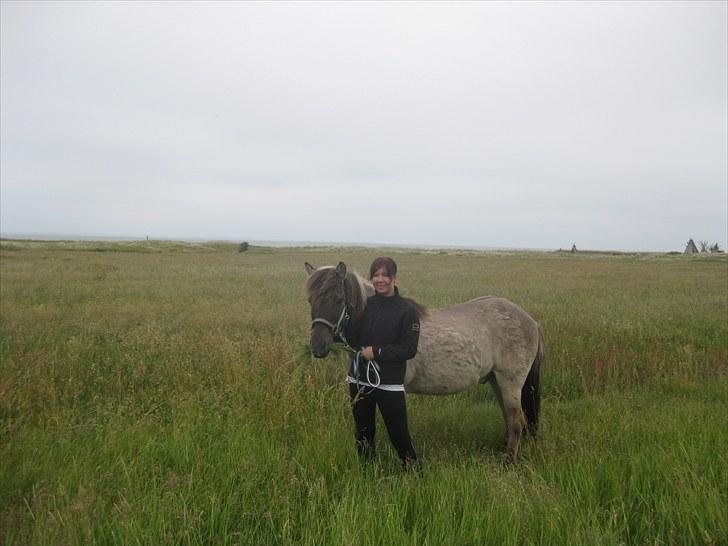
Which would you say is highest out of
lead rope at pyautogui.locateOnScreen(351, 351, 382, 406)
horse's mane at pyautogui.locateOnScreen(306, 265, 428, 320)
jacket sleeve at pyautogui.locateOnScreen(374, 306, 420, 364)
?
horse's mane at pyautogui.locateOnScreen(306, 265, 428, 320)

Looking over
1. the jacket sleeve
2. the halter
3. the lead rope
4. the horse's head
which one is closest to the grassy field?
the lead rope

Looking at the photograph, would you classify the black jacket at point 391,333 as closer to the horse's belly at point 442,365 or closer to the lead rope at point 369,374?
the lead rope at point 369,374

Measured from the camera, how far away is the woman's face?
360cm

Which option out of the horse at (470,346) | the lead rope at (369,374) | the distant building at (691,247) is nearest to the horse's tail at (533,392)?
the horse at (470,346)

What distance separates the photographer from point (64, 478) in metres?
3.40

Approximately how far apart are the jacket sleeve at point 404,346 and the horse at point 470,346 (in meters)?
0.45

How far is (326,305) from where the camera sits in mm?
3605

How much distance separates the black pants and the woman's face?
0.85 metres

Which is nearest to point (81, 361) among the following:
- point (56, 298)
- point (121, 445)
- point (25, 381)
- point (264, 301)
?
point (25, 381)

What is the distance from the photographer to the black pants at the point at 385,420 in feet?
11.8

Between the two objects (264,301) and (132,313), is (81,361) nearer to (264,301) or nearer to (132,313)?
(132,313)

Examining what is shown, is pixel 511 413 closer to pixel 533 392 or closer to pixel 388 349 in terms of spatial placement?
pixel 533 392

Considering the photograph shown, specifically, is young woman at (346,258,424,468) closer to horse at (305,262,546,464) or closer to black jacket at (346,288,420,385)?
black jacket at (346,288,420,385)

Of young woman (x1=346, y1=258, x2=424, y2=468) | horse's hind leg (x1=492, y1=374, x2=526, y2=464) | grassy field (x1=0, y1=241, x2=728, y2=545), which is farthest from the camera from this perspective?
horse's hind leg (x1=492, y1=374, x2=526, y2=464)
